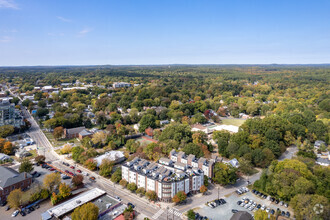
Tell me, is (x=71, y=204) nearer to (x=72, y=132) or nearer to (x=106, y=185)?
(x=106, y=185)

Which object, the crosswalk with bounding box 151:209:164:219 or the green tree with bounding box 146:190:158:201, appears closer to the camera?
the crosswalk with bounding box 151:209:164:219

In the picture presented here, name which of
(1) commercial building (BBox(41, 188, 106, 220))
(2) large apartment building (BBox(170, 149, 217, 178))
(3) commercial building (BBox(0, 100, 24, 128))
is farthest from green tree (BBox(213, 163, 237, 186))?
(3) commercial building (BBox(0, 100, 24, 128))

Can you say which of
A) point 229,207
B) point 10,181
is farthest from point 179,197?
point 10,181

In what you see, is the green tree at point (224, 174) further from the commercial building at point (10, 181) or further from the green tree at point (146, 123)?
the green tree at point (146, 123)

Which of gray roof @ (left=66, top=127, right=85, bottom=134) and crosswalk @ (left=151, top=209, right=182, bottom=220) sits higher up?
gray roof @ (left=66, top=127, right=85, bottom=134)

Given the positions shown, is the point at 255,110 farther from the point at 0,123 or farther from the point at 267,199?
the point at 0,123

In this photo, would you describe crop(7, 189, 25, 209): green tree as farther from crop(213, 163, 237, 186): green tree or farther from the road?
crop(213, 163, 237, 186): green tree
